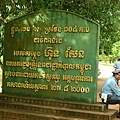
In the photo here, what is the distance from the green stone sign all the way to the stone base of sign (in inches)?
6.9

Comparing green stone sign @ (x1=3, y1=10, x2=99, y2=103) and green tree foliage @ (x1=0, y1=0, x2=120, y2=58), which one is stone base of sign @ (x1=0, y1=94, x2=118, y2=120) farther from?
green tree foliage @ (x1=0, y1=0, x2=120, y2=58)

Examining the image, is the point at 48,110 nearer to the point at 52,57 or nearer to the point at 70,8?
the point at 52,57

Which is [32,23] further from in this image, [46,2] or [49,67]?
[46,2]

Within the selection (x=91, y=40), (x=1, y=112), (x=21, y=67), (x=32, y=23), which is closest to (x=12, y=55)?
(x=21, y=67)

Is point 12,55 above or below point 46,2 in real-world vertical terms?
below

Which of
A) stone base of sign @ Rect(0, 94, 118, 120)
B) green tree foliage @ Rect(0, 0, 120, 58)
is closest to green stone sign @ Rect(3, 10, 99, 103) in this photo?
stone base of sign @ Rect(0, 94, 118, 120)

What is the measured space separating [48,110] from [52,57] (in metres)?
1.18

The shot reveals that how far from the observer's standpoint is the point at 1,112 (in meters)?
7.06

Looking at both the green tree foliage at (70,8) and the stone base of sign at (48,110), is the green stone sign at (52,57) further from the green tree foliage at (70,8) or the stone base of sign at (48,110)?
the green tree foliage at (70,8)

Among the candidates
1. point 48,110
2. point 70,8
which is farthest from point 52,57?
point 70,8

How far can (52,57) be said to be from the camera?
23.4 ft

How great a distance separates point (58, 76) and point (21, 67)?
934mm

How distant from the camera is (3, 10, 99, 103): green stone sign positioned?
268 inches

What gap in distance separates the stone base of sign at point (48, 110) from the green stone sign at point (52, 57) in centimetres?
18
